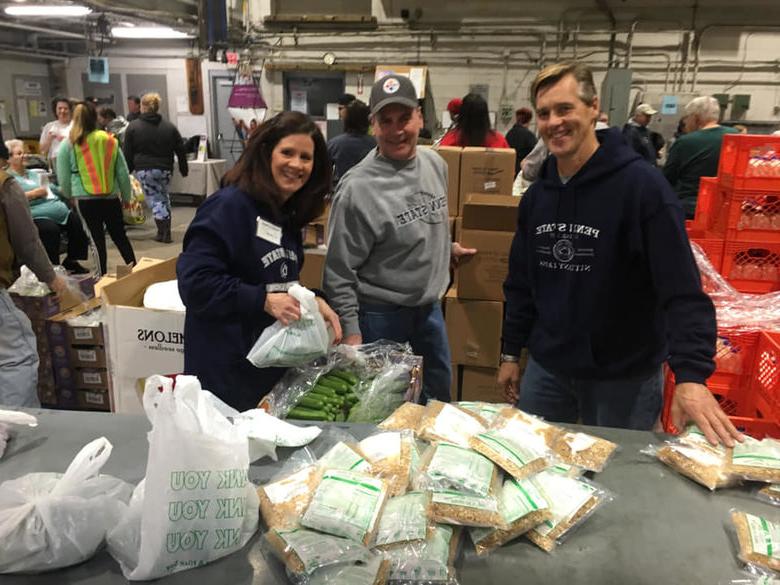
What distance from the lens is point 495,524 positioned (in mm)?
881

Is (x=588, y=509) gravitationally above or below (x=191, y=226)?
below

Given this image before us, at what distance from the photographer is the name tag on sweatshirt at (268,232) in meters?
1.58

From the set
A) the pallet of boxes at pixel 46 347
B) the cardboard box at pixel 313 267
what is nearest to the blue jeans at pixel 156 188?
the pallet of boxes at pixel 46 347

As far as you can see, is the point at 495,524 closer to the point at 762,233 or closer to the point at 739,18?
the point at 762,233

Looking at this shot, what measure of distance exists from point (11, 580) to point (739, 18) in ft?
29.4

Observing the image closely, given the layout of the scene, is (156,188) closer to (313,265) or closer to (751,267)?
(313,265)

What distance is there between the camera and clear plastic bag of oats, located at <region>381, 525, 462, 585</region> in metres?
0.82

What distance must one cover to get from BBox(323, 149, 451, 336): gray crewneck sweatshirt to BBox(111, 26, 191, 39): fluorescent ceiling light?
7692mm

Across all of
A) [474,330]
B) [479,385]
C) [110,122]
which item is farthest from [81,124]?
[479,385]

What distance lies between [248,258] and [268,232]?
89 millimetres

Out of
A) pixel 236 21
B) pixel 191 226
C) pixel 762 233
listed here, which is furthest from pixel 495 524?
pixel 236 21

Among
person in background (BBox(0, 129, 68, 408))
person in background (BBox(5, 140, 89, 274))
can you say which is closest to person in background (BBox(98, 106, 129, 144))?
person in background (BBox(5, 140, 89, 274))

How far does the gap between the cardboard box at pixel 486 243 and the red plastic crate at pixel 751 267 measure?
930 mm

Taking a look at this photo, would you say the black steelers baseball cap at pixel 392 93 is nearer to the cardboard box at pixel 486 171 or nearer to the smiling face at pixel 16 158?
the cardboard box at pixel 486 171
